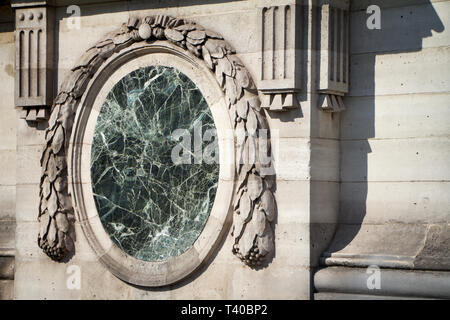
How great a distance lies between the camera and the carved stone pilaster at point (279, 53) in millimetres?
10688

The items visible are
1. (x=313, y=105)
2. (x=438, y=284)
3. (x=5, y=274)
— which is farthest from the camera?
(x=5, y=274)

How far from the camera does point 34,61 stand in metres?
12.4

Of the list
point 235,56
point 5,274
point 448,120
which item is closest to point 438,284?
point 448,120

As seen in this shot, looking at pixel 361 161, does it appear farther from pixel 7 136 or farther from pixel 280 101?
pixel 7 136

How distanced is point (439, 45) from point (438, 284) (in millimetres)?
2328

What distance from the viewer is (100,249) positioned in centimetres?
1179

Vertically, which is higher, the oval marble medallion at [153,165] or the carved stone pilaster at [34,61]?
the carved stone pilaster at [34,61]

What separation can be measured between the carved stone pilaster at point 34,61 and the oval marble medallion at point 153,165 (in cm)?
81

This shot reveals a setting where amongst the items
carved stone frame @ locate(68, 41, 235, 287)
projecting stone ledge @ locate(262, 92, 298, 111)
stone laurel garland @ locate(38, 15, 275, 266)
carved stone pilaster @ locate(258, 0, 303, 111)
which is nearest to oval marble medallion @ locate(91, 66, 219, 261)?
carved stone frame @ locate(68, 41, 235, 287)

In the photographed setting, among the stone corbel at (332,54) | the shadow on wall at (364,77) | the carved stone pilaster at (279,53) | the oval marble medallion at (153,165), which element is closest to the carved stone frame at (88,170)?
the oval marble medallion at (153,165)

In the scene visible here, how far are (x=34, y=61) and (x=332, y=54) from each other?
3636 millimetres

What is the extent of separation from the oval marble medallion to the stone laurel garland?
363 millimetres

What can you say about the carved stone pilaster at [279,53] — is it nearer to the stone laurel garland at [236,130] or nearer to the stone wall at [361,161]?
the stone wall at [361,161]

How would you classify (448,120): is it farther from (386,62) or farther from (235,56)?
(235,56)
